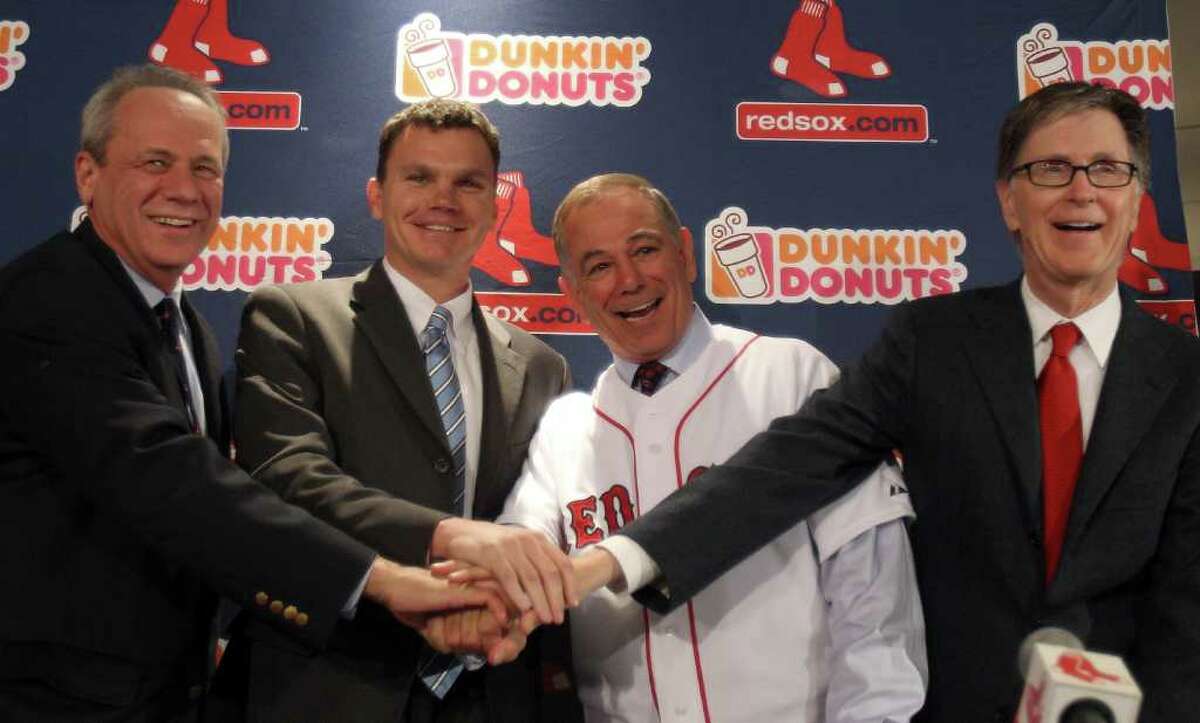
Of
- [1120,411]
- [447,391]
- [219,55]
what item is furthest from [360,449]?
[219,55]

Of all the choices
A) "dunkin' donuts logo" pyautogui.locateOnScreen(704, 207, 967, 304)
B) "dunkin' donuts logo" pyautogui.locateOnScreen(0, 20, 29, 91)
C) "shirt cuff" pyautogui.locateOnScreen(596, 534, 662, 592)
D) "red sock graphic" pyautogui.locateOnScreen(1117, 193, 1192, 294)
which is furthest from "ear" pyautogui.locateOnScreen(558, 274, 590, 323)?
"dunkin' donuts logo" pyautogui.locateOnScreen(0, 20, 29, 91)

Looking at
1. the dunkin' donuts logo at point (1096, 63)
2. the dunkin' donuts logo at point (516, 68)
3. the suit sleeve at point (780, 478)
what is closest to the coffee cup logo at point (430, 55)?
the dunkin' donuts logo at point (516, 68)

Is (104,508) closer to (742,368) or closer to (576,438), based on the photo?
(576,438)

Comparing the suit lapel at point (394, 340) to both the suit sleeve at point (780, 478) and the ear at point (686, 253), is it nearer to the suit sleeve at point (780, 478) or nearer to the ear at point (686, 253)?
the suit sleeve at point (780, 478)

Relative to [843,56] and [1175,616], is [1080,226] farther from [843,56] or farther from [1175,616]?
[843,56]

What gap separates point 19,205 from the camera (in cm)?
285

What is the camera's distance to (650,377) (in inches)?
88.7

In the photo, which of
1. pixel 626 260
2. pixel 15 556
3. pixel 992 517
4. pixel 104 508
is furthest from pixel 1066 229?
pixel 15 556

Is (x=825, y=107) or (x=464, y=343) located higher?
(x=825, y=107)

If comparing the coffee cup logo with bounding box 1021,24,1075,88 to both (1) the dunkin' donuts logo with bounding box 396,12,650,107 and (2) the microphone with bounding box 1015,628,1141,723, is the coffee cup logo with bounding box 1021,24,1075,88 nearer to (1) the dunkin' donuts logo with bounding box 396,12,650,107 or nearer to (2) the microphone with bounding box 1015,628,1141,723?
(1) the dunkin' donuts logo with bounding box 396,12,650,107

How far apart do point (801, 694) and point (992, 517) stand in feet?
1.54

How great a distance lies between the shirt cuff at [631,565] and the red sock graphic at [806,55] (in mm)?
1554

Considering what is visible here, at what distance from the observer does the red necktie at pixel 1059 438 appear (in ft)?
5.87

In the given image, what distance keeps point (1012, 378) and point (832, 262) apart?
102 centimetres
